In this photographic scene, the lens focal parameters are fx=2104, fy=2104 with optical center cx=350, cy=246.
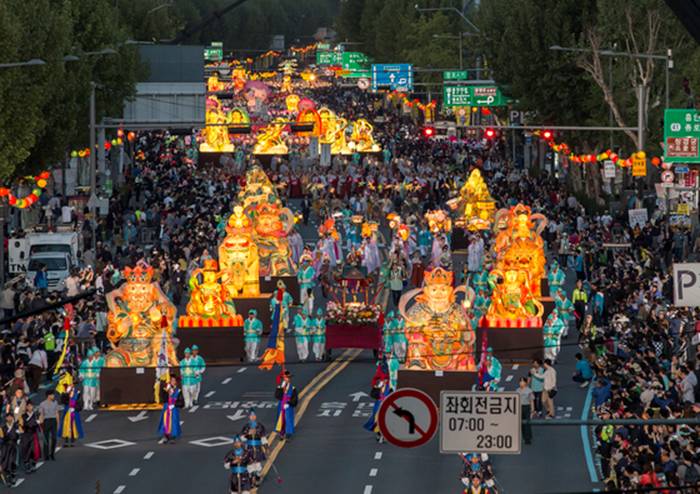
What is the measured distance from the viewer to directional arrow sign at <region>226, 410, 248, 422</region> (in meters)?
39.5

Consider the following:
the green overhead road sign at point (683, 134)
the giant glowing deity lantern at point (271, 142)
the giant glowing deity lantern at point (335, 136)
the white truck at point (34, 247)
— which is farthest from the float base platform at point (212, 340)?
the giant glowing deity lantern at point (335, 136)

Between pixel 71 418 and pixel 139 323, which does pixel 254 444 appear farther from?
pixel 139 323

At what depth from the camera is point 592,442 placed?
121 feet

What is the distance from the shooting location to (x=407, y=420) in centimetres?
2480

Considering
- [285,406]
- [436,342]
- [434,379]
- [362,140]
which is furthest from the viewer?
[362,140]

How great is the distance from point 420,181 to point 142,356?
168 ft

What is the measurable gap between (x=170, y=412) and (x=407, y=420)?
12606 millimetres

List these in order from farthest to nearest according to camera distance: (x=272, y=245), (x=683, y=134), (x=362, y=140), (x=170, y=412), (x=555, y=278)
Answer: (x=362, y=140) < (x=272, y=245) < (x=683, y=134) < (x=555, y=278) < (x=170, y=412)

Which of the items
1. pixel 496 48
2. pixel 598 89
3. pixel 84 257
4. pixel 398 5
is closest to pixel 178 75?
pixel 496 48

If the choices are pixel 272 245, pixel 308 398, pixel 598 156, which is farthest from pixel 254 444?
pixel 598 156

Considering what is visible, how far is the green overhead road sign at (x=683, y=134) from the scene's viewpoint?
57031 mm

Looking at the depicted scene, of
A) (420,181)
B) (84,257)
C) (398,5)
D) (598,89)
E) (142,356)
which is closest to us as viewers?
(142,356)

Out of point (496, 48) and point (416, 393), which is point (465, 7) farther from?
point (416, 393)

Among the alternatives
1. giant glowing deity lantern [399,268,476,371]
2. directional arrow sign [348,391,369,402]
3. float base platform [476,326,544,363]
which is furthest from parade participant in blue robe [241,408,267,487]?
float base platform [476,326,544,363]
